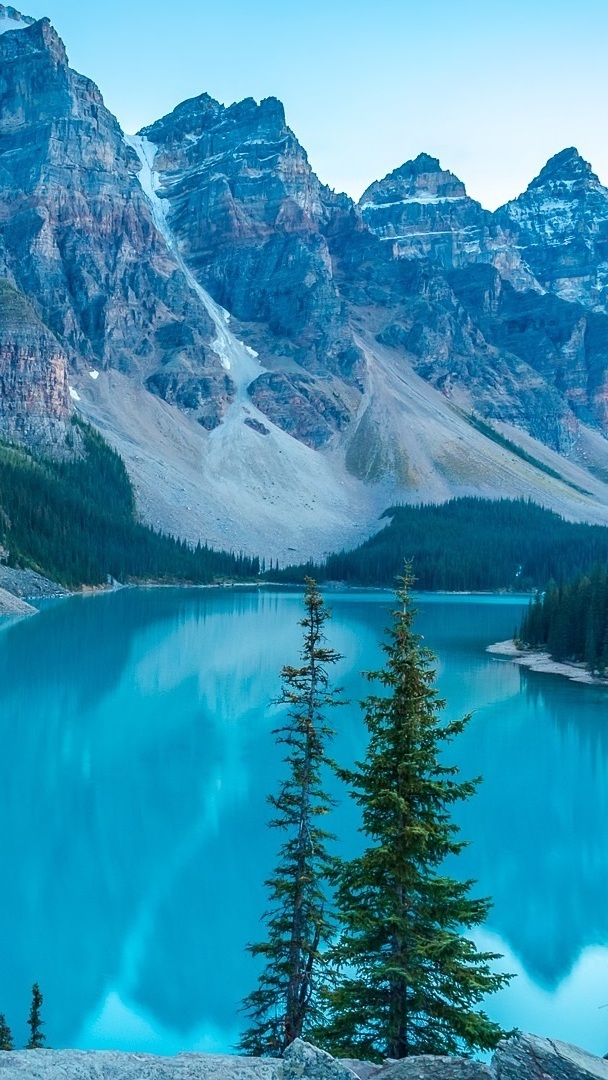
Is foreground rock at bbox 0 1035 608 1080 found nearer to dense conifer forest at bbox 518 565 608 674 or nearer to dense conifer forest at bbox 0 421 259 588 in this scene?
dense conifer forest at bbox 518 565 608 674

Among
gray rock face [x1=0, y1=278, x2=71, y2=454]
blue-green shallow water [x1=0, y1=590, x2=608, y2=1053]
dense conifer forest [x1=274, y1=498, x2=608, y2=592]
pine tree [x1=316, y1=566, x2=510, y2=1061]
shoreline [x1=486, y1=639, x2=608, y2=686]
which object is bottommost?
blue-green shallow water [x1=0, y1=590, x2=608, y2=1053]

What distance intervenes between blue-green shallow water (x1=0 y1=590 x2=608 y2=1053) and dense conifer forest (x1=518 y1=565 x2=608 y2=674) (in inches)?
227

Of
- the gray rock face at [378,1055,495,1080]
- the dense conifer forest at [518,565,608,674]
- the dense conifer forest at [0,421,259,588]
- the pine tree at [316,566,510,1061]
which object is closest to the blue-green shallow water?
the dense conifer forest at [518,565,608,674]

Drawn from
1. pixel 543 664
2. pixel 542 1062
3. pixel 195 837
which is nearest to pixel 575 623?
pixel 543 664

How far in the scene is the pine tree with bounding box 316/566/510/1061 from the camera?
12703mm

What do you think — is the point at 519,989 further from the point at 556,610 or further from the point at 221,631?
the point at 221,631

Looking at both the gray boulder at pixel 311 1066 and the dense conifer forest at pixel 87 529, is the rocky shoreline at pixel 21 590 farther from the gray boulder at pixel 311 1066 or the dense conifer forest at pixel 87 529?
the gray boulder at pixel 311 1066

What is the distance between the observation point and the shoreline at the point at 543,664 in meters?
71.6

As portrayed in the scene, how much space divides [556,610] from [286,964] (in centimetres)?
6995

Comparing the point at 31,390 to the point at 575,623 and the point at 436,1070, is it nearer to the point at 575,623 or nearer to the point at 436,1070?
the point at 575,623

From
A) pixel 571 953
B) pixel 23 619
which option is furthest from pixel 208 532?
pixel 571 953

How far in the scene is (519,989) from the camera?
884 inches

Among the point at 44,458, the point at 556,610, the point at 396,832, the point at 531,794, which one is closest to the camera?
the point at 396,832

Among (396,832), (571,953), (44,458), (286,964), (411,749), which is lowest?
(571,953)
